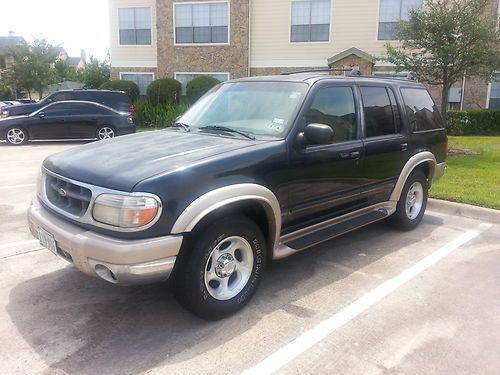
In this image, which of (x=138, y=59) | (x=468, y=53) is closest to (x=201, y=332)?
(x=468, y=53)

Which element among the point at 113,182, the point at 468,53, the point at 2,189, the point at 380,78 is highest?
the point at 468,53

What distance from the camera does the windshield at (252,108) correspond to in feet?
13.6

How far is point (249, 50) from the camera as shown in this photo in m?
23.7

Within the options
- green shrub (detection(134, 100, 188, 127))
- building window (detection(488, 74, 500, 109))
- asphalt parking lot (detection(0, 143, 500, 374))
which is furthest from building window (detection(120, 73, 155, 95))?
asphalt parking lot (detection(0, 143, 500, 374))

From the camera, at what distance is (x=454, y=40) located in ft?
38.2

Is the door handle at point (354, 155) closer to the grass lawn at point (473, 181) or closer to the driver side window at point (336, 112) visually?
Answer: the driver side window at point (336, 112)

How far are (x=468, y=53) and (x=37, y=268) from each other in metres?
11.2

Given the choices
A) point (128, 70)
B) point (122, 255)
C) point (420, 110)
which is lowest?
point (122, 255)

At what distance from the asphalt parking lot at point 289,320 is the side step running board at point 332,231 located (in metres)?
0.41

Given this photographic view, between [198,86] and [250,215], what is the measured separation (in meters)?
19.7

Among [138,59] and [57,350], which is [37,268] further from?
[138,59]

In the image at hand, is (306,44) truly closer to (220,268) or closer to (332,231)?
(332,231)

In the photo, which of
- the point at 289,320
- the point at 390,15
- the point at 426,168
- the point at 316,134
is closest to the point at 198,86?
the point at 390,15

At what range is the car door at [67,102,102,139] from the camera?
15.4 metres
